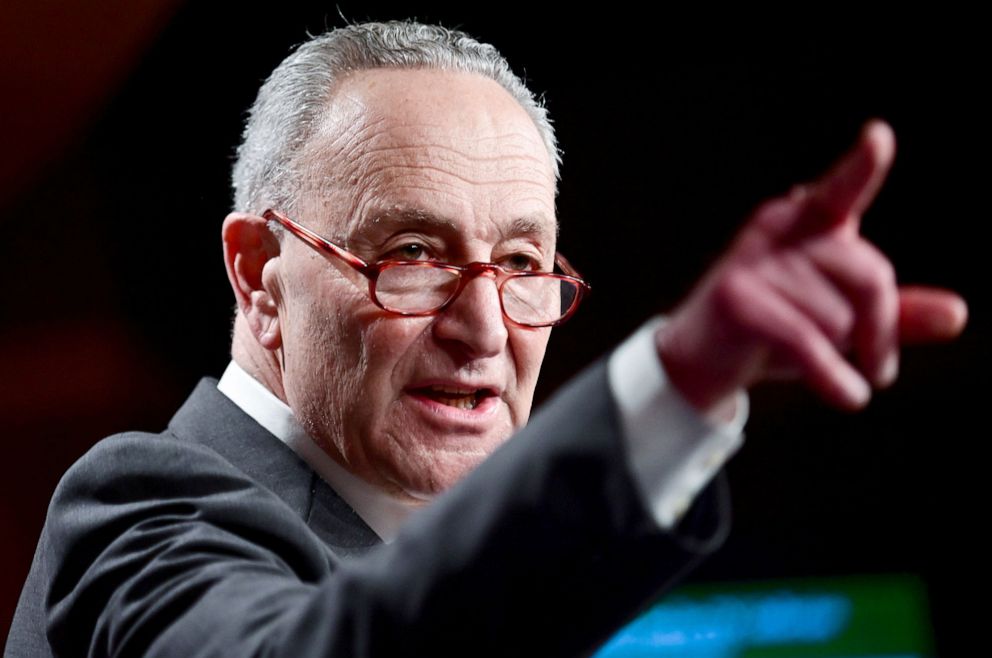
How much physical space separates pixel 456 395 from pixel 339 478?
0.17 meters

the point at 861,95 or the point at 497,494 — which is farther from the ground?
the point at 497,494

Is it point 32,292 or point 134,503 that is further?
point 32,292

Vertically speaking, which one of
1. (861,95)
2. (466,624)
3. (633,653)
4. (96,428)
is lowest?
(633,653)

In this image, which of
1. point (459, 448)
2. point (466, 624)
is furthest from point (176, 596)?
point (459, 448)

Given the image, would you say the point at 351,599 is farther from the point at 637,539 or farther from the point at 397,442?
the point at 397,442

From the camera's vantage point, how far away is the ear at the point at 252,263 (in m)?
1.60

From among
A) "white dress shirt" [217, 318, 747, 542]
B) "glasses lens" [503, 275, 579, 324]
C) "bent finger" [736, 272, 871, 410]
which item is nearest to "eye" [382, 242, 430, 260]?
"glasses lens" [503, 275, 579, 324]

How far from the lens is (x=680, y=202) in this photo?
10.6 feet

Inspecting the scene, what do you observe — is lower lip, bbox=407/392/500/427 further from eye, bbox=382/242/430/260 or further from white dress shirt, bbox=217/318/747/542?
white dress shirt, bbox=217/318/747/542

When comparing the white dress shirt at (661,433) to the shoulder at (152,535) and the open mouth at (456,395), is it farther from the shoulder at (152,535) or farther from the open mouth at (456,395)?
the open mouth at (456,395)

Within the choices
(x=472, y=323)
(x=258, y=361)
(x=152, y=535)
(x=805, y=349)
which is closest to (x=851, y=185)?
(x=805, y=349)

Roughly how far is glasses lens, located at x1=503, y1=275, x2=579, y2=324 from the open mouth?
102mm

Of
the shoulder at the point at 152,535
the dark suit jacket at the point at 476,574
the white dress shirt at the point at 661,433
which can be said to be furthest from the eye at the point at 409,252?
the white dress shirt at the point at 661,433

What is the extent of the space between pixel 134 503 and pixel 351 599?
0.41 m
